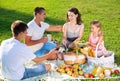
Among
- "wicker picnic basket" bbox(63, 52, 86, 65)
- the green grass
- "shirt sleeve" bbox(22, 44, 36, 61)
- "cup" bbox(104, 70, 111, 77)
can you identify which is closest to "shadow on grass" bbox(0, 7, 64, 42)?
the green grass

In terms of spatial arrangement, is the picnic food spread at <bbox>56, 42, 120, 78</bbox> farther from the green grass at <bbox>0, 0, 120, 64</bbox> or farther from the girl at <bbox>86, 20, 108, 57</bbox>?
the green grass at <bbox>0, 0, 120, 64</bbox>

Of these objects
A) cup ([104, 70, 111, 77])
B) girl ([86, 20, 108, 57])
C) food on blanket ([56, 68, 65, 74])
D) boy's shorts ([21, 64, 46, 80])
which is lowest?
cup ([104, 70, 111, 77])

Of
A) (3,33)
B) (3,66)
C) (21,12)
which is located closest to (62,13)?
(21,12)

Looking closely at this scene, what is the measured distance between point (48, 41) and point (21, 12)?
446cm

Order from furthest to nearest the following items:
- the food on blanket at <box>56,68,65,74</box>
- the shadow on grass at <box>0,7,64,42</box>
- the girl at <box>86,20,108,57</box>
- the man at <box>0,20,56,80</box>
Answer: the shadow on grass at <box>0,7,64,42</box>, the girl at <box>86,20,108,57</box>, the food on blanket at <box>56,68,65,74</box>, the man at <box>0,20,56,80</box>

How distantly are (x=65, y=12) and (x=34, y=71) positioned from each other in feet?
18.6

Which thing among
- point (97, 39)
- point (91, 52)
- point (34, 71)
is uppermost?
point (97, 39)

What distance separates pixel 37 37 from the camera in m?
7.40

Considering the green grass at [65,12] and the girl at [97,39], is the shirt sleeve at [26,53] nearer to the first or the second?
the girl at [97,39]

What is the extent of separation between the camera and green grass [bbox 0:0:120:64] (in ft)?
29.8

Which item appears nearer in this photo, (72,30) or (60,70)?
(60,70)

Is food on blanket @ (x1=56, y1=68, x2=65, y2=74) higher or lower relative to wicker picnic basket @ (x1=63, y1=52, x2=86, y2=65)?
lower

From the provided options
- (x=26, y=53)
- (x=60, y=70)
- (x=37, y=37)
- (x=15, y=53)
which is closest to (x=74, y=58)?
(x=60, y=70)

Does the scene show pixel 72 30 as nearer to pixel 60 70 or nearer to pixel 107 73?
pixel 60 70
